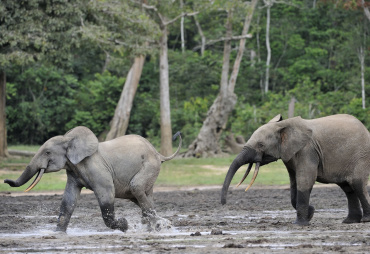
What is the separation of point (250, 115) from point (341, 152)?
80.1ft

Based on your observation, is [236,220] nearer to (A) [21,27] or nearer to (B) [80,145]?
(B) [80,145]

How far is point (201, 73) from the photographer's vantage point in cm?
4219

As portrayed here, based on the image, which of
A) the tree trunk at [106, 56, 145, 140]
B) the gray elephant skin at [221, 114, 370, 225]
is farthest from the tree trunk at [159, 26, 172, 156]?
the gray elephant skin at [221, 114, 370, 225]

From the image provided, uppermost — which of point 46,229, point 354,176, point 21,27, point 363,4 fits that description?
point 363,4

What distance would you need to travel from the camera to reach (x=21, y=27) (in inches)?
947

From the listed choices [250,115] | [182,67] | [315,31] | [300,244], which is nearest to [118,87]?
[182,67]

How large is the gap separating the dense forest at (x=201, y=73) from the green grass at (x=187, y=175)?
166 inches

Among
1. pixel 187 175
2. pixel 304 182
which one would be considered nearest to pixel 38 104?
pixel 187 175

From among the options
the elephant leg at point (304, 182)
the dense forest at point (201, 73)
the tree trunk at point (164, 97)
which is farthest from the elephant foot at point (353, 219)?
the tree trunk at point (164, 97)

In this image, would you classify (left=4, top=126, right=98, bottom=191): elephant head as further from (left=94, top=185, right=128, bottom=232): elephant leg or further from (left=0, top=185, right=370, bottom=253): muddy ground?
(left=0, top=185, right=370, bottom=253): muddy ground

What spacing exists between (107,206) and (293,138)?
296 centimetres

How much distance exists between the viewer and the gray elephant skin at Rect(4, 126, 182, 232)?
10820 millimetres

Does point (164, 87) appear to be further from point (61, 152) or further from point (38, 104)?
point (61, 152)

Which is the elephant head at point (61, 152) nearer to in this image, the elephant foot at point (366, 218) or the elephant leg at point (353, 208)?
the elephant leg at point (353, 208)
